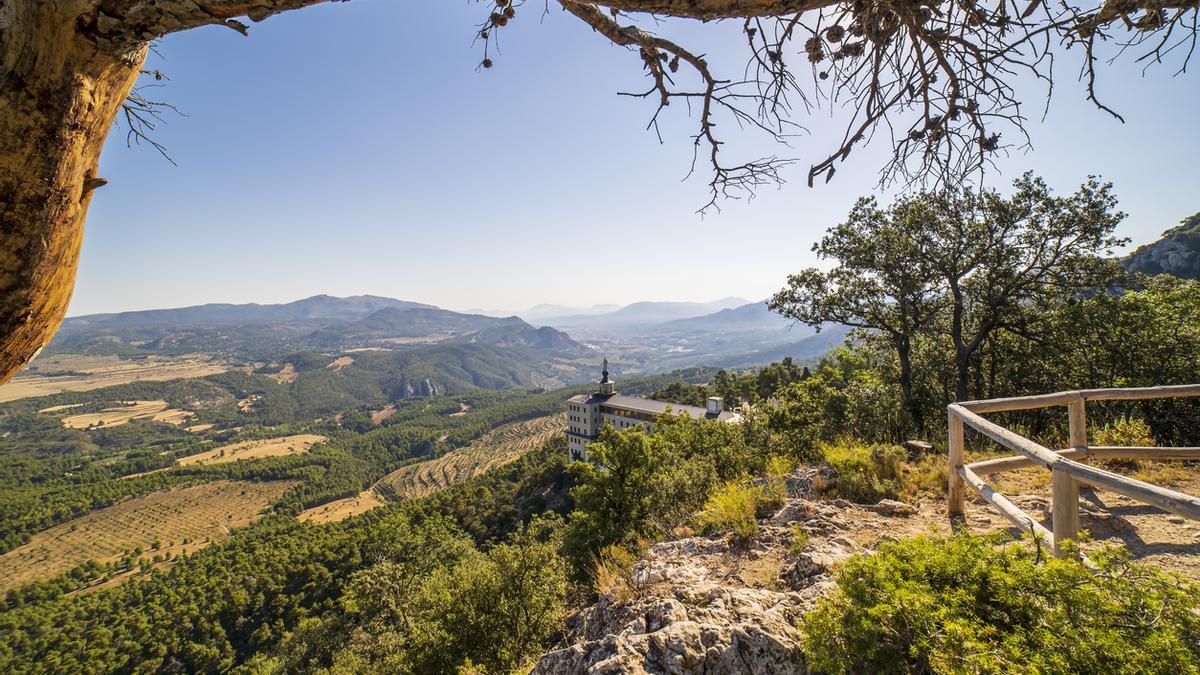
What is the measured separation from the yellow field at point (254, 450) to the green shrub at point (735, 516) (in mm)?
146389

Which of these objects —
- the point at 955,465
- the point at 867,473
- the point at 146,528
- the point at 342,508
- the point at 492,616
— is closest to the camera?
the point at 955,465

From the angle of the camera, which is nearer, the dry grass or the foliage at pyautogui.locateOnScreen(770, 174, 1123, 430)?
the foliage at pyautogui.locateOnScreen(770, 174, 1123, 430)

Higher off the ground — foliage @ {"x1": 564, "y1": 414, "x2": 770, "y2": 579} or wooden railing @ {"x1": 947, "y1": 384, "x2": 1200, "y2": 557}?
wooden railing @ {"x1": 947, "y1": 384, "x2": 1200, "y2": 557}

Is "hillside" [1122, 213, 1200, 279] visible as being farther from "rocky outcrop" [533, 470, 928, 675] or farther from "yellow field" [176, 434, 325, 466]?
"yellow field" [176, 434, 325, 466]

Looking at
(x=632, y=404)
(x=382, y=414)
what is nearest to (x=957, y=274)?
(x=632, y=404)

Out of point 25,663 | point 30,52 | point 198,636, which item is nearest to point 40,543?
point 25,663

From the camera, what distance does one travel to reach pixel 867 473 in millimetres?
6035

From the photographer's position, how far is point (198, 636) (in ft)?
146

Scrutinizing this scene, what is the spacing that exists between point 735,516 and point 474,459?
106830 millimetres

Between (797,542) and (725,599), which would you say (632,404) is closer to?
(797,542)

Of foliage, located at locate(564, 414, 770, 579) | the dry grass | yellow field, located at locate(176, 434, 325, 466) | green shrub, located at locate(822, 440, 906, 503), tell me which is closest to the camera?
green shrub, located at locate(822, 440, 906, 503)

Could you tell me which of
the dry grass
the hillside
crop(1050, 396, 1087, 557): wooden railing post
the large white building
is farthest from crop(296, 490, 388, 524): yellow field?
the hillside

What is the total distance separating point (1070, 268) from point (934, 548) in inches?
599

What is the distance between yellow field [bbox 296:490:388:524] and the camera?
76.3 m
